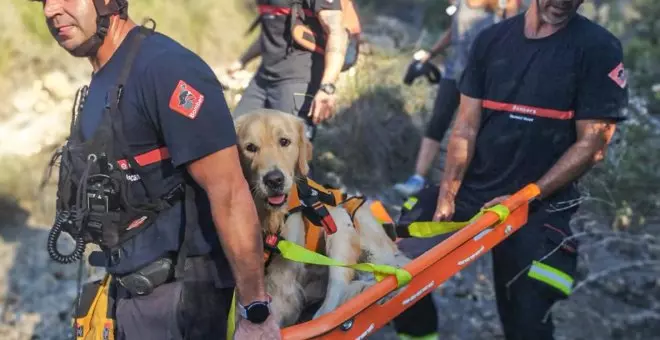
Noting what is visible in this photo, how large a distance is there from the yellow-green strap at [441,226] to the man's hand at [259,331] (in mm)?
1194

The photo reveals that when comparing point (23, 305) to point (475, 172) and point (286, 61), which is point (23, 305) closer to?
point (286, 61)

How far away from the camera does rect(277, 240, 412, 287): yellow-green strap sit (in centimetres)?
258

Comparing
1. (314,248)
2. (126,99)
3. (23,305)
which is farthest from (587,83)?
(23,305)

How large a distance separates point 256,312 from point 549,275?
5.26 ft

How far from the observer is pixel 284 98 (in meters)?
4.22

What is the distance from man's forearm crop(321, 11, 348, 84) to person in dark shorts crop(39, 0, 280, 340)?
1.87 meters

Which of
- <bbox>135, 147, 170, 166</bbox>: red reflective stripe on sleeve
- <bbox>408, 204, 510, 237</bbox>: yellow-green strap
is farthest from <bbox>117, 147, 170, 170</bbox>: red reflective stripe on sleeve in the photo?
<bbox>408, 204, 510, 237</bbox>: yellow-green strap

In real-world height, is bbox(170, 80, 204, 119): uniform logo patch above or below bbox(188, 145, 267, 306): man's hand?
above

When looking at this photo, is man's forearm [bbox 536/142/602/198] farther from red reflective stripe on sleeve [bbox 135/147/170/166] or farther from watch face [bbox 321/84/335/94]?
red reflective stripe on sleeve [bbox 135/147/170/166]

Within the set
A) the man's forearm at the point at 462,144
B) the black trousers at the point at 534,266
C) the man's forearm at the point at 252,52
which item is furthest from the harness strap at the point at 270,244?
the man's forearm at the point at 252,52

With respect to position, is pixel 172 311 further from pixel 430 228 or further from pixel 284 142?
pixel 430 228

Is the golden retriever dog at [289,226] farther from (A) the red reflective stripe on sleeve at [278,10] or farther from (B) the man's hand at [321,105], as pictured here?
(A) the red reflective stripe on sleeve at [278,10]

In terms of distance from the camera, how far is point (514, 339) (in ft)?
11.6

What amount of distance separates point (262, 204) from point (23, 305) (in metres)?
2.55
